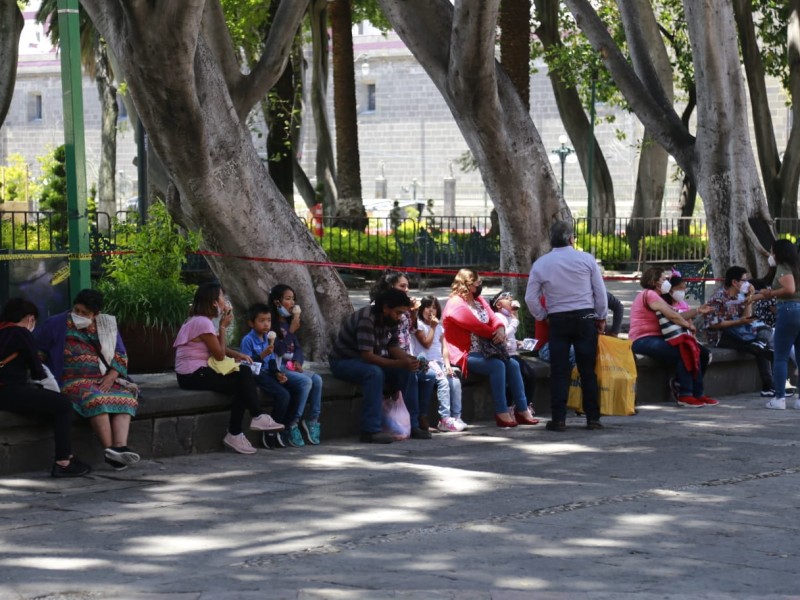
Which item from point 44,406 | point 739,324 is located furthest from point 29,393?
point 739,324

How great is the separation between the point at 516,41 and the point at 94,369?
16.9 metres

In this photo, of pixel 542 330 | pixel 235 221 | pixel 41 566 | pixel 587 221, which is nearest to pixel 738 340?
pixel 542 330

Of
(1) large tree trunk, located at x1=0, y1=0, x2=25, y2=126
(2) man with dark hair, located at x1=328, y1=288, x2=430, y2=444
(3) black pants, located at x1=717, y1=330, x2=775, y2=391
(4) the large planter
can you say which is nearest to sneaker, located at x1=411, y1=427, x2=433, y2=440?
(2) man with dark hair, located at x1=328, y1=288, x2=430, y2=444

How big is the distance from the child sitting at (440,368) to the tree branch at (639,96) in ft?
19.1

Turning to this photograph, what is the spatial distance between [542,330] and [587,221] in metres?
17.1

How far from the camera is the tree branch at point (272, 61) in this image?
13.8 meters

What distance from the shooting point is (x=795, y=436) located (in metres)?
12.0

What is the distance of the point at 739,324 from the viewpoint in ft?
49.9

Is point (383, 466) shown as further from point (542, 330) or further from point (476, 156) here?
point (476, 156)

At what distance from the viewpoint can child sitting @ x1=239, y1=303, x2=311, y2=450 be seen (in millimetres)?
11117

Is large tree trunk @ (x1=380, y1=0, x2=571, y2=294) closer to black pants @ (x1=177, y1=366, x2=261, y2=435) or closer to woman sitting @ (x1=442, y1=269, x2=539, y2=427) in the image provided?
woman sitting @ (x1=442, y1=269, x2=539, y2=427)

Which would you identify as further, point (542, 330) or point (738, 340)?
point (738, 340)

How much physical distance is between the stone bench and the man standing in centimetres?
90

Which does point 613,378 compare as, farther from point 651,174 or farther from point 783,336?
point 651,174
